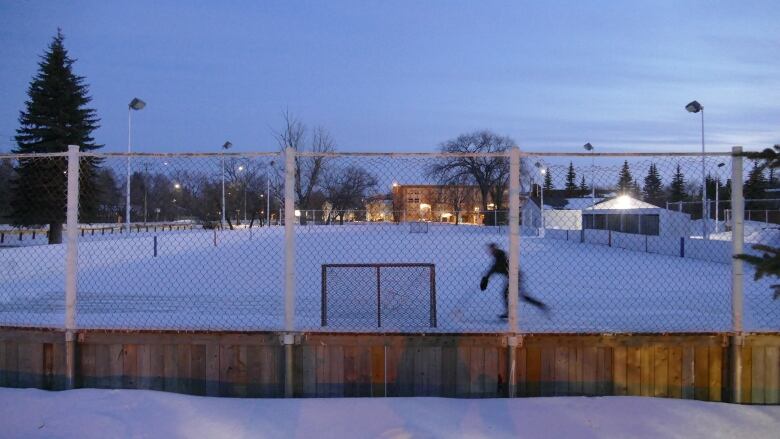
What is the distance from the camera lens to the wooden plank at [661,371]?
18.0ft

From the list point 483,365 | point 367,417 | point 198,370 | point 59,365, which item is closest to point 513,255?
point 483,365

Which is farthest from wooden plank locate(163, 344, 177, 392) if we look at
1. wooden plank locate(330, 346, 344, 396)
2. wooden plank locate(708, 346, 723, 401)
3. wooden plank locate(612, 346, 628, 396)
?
wooden plank locate(708, 346, 723, 401)

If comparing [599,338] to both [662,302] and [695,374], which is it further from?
[662,302]

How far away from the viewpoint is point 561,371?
5492 mm

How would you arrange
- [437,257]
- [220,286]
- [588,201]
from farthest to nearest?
1. [588,201]
2. [437,257]
3. [220,286]

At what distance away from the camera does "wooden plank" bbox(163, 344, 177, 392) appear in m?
5.63

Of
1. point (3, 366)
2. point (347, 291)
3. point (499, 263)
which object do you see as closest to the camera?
point (3, 366)

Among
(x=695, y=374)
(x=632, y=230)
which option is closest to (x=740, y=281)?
(x=695, y=374)

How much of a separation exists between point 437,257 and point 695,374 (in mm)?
17436

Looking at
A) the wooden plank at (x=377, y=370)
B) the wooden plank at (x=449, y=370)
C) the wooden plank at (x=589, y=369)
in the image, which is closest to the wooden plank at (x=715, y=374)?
the wooden plank at (x=589, y=369)

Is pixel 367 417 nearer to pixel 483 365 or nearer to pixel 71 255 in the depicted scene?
pixel 483 365

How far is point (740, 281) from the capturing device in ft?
17.7

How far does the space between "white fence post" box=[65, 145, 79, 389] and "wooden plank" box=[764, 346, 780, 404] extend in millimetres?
6542

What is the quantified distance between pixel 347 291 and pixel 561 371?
11.3 feet
